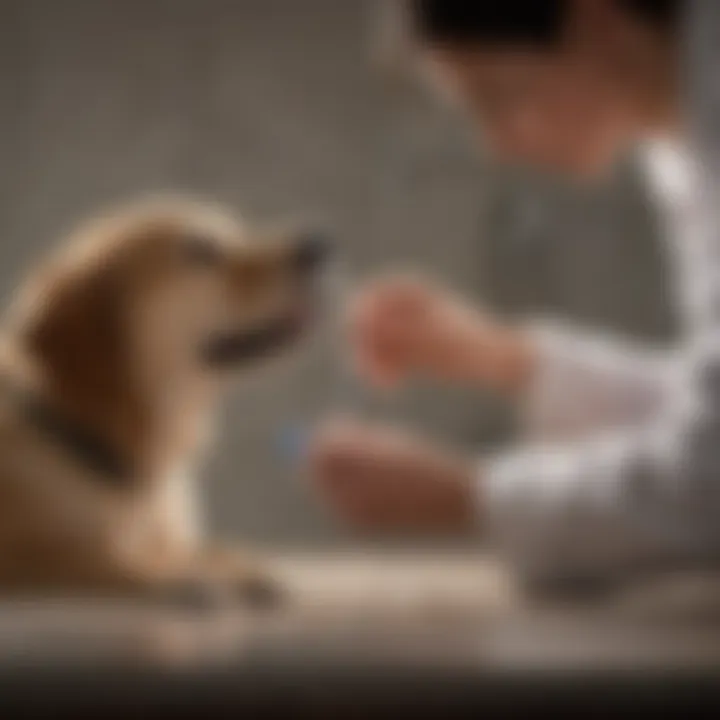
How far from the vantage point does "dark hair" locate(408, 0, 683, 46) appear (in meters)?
0.76

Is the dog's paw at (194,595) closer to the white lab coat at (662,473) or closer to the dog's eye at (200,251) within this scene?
the white lab coat at (662,473)

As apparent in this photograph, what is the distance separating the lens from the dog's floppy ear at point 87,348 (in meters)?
0.90

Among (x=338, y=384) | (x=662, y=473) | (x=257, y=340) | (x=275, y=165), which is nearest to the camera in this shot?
(x=662, y=473)

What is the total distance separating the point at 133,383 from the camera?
3.03ft

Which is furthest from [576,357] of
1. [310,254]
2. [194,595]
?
[194,595]

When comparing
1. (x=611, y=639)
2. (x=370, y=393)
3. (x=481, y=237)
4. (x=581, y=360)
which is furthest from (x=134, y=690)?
(x=481, y=237)

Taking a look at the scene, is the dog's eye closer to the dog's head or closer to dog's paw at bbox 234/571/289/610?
the dog's head

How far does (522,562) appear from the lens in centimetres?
75

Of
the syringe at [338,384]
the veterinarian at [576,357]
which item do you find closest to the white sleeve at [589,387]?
the veterinarian at [576,357]

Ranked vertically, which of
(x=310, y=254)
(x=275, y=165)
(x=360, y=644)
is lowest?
(x=360, y=644)

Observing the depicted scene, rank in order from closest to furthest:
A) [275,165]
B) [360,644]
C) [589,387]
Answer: [360,644], [589,387], [275,165]

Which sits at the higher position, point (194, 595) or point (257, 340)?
point (257, 340)

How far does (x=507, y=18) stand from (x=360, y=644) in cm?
35

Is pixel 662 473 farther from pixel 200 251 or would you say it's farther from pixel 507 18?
pixel 200 251
